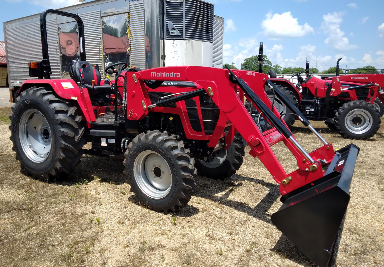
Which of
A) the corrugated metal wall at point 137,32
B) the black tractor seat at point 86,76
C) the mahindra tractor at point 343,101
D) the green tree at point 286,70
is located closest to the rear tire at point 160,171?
the black tractor seat at point 86,76

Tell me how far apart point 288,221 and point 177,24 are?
17.9ft

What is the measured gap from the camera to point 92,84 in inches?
185

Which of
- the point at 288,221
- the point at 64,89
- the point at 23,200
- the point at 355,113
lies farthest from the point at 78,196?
the point at 355,113

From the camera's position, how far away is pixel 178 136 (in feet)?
11.7

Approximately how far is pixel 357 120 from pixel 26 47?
1044 centimetres

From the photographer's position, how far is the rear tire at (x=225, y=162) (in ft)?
14.0

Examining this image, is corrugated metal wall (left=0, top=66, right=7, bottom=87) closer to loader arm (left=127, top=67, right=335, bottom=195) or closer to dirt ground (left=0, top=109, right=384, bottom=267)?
dirt ground (left=0, top=109, right=384, bottom=267)

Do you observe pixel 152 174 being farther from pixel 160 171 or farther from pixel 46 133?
pixel 46 133

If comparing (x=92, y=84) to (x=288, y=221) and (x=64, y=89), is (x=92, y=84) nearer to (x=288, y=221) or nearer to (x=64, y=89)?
(x=64, y=89)

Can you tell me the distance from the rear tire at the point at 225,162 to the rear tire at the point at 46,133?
176 cm

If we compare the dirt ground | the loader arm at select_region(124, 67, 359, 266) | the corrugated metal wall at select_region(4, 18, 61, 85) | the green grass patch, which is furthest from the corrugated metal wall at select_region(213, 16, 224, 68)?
the green grass patch

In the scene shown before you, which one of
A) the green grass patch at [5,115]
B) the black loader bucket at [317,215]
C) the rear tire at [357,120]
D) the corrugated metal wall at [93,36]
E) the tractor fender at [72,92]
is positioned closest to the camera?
the black loader bucket at [317,215]

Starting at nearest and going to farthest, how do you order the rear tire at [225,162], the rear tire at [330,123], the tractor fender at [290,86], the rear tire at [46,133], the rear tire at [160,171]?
the rear tire at [160,171], the rear tire at [46,133], the rear tire at [225,162], the rear tire at [330,123], the tractor fender at [290,86]

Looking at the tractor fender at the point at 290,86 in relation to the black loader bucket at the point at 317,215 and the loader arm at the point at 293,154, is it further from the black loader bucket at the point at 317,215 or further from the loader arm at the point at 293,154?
the black loader bucket at the point at 317,215
